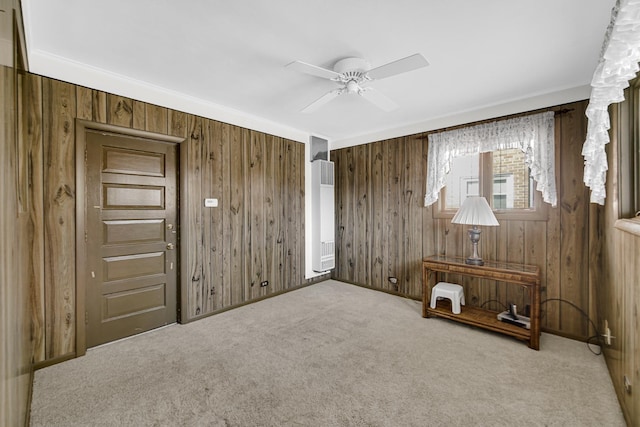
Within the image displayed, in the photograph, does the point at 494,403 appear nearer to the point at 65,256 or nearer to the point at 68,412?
the point at 68,412

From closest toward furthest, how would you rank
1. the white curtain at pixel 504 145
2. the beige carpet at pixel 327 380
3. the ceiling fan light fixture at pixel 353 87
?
the beige carpet at pixel 327 380, the ceiling fan light fixture at pixel 353 87, the white curtain at pixel 504 145

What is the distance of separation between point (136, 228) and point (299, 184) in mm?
2355

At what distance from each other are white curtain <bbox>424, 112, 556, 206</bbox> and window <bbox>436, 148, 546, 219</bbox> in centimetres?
13

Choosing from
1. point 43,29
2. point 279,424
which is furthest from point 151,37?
point 279,424

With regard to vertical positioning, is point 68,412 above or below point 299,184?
below

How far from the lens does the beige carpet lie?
173cm

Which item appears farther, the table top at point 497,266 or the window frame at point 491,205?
the window frame at point 491,205

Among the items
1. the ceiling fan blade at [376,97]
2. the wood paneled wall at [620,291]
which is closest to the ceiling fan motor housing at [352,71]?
the ceiling fan blade at [376,97]

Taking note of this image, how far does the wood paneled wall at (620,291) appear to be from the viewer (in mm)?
1514

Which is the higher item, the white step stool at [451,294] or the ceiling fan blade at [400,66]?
the ceiling fan blade at [400,66]

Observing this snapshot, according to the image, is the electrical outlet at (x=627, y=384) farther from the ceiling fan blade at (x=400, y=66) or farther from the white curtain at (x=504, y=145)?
the ceiling fan blade at (x=400, y=66)

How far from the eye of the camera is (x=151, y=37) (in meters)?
2.04

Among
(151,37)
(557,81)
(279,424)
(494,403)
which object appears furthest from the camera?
(557,81)

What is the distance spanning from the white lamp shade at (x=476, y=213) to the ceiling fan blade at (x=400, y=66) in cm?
172
